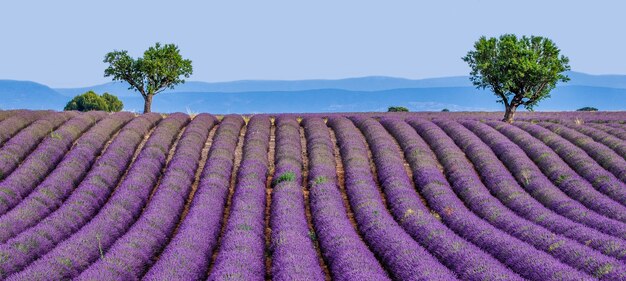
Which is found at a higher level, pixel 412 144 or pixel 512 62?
pixel 512 62

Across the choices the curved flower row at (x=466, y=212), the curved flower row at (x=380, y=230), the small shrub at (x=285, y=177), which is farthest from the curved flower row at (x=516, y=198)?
the small shrub at (x=285, y=177)

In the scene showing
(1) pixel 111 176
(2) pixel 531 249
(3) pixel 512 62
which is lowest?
(1) pixel 111 176

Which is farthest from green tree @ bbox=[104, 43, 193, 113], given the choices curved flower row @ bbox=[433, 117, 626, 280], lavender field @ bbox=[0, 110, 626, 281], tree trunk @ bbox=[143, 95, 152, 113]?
curved flower row @ bbox=[433, 117, 626, 280]

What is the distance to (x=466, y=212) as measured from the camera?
15875 mm

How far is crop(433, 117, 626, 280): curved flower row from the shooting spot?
1040 centimetres

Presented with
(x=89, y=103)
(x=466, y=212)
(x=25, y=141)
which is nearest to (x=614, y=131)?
(x=466, y=212)

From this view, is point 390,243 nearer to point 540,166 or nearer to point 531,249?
point 531,249

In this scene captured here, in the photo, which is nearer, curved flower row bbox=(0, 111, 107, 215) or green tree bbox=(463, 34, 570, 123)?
curved flower row bbox=(0, 111, 107, 215)

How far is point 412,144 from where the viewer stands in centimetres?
2452

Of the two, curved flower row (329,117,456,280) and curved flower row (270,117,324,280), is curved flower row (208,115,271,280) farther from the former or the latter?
curved flower row (329,117,456,280)

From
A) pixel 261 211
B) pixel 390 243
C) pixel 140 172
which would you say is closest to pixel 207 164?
pixel 140 172

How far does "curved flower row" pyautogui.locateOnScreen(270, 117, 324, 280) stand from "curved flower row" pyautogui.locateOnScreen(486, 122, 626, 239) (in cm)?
638

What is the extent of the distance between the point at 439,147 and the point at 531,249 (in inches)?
506

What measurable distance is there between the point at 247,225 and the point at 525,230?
5762 mm
